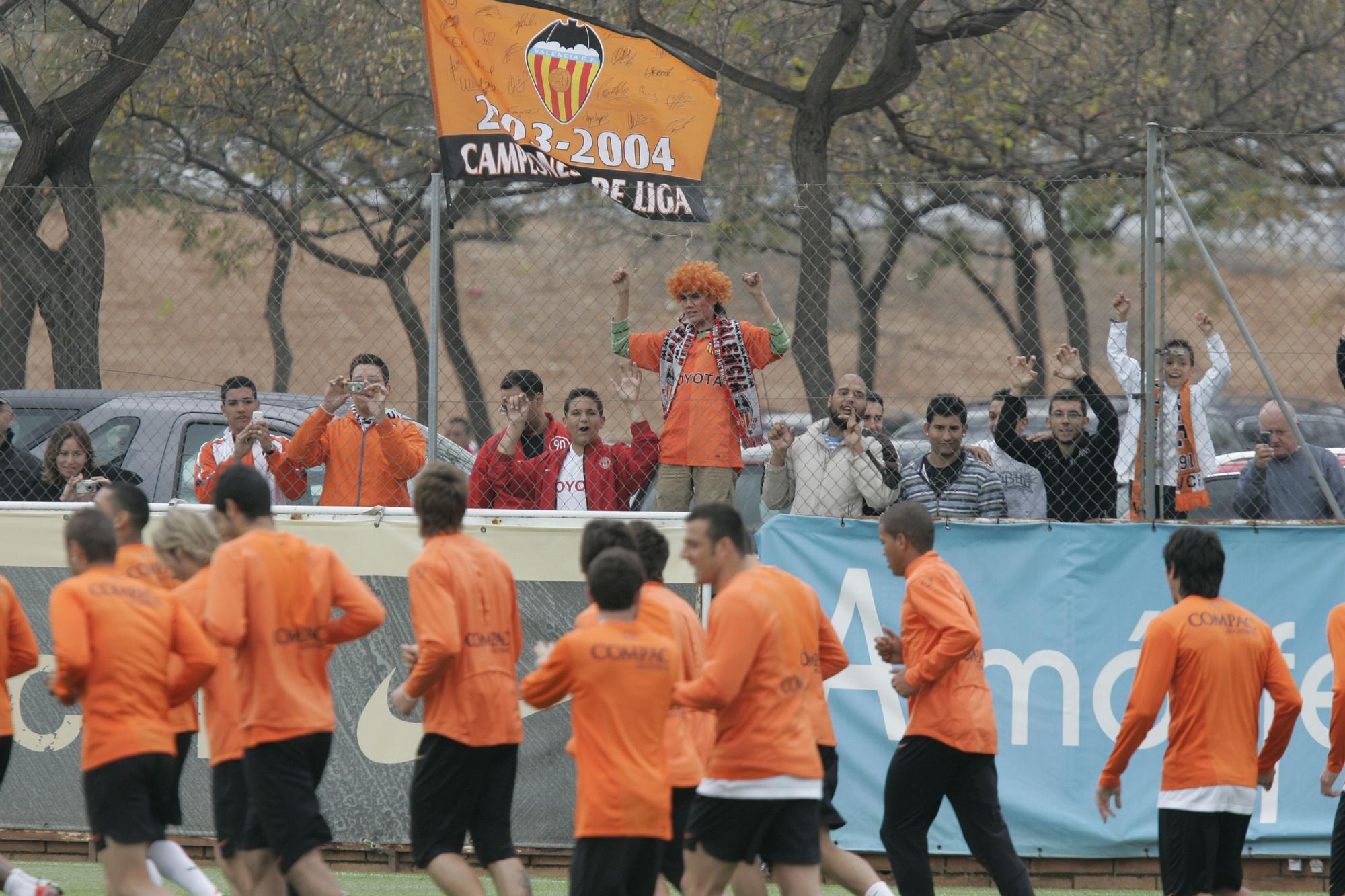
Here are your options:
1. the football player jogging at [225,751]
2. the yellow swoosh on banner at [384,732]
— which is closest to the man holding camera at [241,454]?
the yellow swoosh on banner at [384,732]

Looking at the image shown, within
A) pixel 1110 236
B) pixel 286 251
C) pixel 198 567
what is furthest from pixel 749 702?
pixel 286 251

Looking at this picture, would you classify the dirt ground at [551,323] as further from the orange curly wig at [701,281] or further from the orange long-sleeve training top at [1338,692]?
the orange long-sleeve training top at [1338,692]

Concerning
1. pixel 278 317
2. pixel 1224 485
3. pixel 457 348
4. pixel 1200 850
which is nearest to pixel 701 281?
pixel 457 348

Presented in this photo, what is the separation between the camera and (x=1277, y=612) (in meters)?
8.42

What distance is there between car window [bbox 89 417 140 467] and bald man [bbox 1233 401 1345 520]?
21.2ft

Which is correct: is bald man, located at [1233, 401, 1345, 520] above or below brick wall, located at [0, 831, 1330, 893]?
above

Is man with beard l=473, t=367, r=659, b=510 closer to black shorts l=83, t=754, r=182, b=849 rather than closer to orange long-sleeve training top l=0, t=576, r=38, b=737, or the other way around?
orange long-sleeve training top l=0, t=576, r=38, b=737

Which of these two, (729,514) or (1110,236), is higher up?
(1110,236)

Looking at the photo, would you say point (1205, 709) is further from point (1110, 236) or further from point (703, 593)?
point (1110, 236)

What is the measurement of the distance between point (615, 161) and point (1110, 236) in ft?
13.0

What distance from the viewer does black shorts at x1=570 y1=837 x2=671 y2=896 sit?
5430mm

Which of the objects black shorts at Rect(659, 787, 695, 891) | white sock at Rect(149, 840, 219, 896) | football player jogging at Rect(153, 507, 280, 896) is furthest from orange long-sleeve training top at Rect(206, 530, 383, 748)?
black shorts at Rect(659, 787, 695, 891)

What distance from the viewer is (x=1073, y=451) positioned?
902 cm

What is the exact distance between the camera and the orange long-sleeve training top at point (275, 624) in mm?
5871
